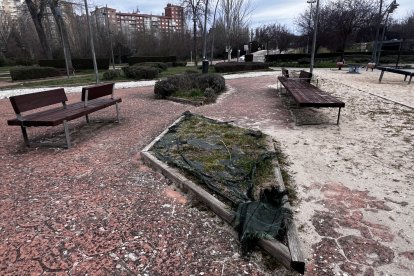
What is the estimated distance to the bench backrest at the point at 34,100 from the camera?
4.53 meters

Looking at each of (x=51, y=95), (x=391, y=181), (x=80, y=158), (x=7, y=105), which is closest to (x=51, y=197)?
(x=80, y=158)

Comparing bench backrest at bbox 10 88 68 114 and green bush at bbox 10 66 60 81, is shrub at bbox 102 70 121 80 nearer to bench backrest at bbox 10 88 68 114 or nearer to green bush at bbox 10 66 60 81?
green bush at bbox 10 66 60 81

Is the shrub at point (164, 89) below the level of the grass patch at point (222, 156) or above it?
above

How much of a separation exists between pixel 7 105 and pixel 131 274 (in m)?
9.54

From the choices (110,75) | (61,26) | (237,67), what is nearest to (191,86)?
(110,75)

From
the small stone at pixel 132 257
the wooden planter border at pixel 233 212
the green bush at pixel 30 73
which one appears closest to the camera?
the wooden planter border at pixel 233 212

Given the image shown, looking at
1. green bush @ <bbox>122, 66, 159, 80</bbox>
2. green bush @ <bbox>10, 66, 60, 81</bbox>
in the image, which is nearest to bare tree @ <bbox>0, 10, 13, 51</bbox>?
green bush @ <bbox>10, 66, 60, 81</bbox>

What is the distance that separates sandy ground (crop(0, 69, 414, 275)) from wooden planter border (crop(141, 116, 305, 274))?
0.32 ft

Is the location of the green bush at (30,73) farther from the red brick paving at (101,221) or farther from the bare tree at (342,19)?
the bare tree at (342,19)

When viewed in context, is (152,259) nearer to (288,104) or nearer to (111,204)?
(111,204)

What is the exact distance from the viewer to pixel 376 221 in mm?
2703

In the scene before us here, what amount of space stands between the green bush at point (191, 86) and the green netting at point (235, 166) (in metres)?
3.64

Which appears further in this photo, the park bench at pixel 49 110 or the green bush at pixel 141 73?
the green bush at pixel 141 73

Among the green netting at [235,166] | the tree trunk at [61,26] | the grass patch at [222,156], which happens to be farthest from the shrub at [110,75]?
the grass patch at [222,156]
